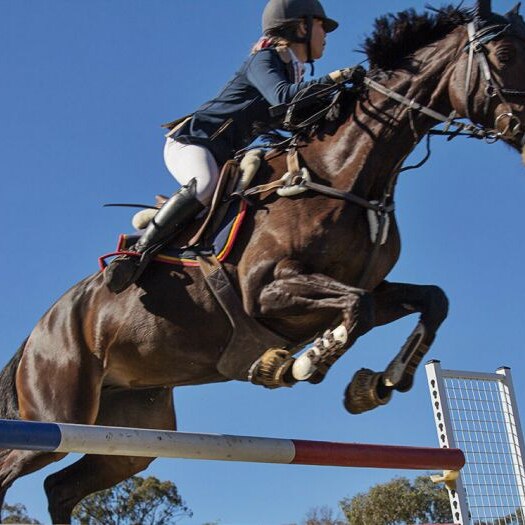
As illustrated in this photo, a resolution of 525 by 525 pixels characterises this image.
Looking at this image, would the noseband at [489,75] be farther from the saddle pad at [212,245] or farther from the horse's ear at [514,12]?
the saddle pad at [212,245]

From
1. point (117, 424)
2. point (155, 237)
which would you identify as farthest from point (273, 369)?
point (117, 424)

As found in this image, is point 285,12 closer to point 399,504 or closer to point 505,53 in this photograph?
point 505,53

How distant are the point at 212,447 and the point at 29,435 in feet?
3.37

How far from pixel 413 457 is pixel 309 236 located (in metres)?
1.42

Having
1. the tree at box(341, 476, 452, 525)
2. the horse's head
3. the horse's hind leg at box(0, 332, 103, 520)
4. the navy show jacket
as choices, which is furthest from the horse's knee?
the tree at box(341, 476, 452, 525)

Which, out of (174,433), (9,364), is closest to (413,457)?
(174,433)

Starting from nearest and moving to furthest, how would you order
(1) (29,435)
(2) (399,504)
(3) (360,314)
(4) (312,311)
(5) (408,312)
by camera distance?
(1) (29,435)
(3) (360,314)
(4) (312,311)
(5) (408,312)
(2) (399,504)

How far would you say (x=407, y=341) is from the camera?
4957 millimetres

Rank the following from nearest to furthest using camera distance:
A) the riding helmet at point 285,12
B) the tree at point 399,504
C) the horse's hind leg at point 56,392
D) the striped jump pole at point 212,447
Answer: the striped jump pole at point 212,447 < the riding helmet at point 285,12 < the horse's hind leg at point 56,392 < the tree at point 399,504

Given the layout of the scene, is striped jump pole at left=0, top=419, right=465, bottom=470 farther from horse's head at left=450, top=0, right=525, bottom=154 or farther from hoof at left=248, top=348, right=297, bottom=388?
horse's head at left=450, top=0, right=525, bottom=154

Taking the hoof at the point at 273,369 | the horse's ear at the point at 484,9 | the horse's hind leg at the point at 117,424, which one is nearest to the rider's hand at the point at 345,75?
the horse's ear at the point at 484,9

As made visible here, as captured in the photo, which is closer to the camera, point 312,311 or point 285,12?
A: point 312,311

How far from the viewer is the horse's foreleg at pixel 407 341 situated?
4754 millimetres

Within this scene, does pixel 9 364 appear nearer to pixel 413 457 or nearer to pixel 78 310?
pixel 78 310
